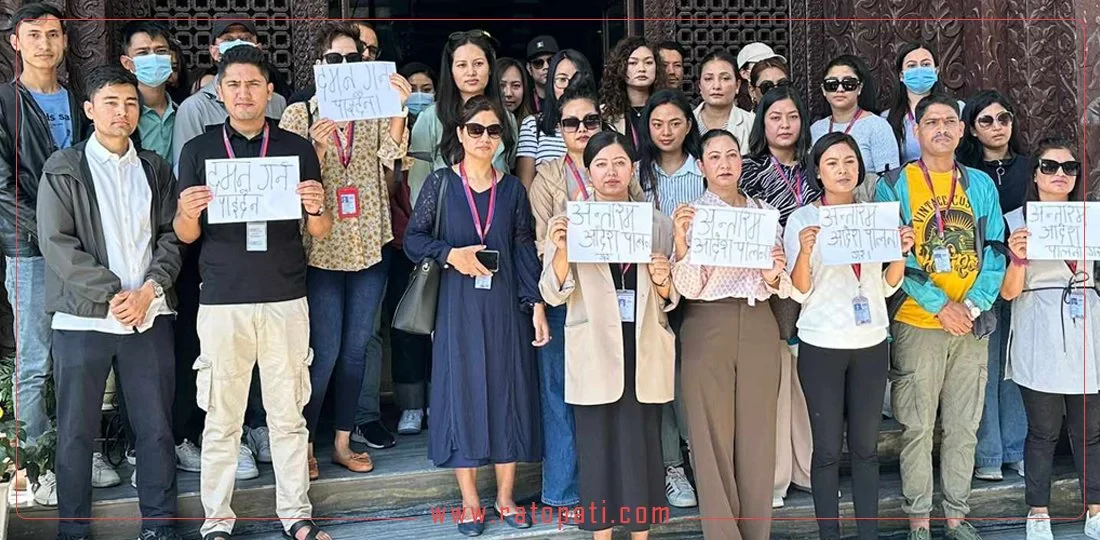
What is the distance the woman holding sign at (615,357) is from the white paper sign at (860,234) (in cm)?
60

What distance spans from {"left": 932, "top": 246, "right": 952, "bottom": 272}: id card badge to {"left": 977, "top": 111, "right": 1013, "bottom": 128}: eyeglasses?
2.57 ft

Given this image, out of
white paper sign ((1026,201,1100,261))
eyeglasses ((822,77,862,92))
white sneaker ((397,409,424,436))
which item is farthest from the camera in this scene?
white sneaker ((397,409,424,436))

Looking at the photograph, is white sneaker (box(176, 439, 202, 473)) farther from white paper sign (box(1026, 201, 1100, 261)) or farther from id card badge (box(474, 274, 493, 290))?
white paper sign (box(1026, 201, 1100, 261))

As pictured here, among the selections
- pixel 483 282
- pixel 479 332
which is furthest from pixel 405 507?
pixel 483 282

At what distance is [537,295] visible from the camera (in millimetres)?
4008

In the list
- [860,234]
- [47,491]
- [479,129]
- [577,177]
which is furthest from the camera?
[47,491]

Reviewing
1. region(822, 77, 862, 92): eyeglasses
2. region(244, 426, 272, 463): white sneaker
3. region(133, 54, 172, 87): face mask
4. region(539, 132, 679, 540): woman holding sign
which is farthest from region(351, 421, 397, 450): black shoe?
region(822, 77, 862, 92): eyeglasses

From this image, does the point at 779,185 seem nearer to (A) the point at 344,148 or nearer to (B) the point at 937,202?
(B) the point at 937,202

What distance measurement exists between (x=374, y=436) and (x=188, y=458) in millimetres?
828

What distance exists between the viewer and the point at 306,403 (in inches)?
161

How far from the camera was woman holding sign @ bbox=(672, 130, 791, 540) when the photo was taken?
12.5ft

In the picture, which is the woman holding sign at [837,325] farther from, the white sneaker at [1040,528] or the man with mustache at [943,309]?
the white sneaker at [1040,528]

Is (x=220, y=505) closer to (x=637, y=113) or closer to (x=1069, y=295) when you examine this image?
(x=637, y=113)

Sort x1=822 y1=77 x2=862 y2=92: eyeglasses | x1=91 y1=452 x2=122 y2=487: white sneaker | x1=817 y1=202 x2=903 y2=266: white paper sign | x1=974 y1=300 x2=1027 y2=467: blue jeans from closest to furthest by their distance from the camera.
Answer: x1=817 y1=202 x2=903 y2=266: white paper sign, x1=91 y1=452 x2=122 y2=487: white sneaker, x1=822 y1=77 x2=862 y2=92: eyeglasses, x1=974 y1=300 x2=1027 y2=467: blue jeans
